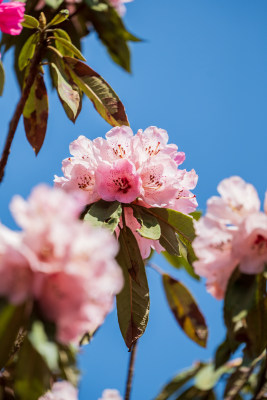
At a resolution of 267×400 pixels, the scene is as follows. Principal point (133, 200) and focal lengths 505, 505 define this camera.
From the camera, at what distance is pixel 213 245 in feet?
2.75

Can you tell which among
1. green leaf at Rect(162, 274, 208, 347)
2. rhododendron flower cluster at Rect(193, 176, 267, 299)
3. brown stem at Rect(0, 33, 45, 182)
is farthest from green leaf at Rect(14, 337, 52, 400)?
green leaf at Rect(162, 274, 208, 347)

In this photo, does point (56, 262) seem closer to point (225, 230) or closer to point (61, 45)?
point (225, 230)

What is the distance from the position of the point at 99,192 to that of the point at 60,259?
72 cm

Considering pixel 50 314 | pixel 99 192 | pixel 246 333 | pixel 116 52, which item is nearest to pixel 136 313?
pixel 99 192

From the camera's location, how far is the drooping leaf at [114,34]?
9.31 feet

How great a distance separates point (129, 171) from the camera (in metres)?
1.36

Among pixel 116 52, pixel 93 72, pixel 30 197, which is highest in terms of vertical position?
pixel 116 52

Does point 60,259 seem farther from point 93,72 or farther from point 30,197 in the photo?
point 93,72

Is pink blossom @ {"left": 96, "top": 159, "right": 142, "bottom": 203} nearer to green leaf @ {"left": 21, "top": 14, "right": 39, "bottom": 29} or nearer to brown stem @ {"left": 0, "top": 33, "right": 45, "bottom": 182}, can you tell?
brown stem @ {"left": 0, "top": 33, "right": 45, "bottom": 182}

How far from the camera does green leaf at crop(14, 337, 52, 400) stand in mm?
615

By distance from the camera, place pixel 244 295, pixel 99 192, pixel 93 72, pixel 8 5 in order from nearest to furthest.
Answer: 1. pixel 244 295
2. pixel 99 192
3. pixel 8 5
4. pixel 93 72

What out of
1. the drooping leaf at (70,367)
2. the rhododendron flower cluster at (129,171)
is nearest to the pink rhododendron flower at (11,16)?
the rhododendron flower cluster at (129,171)

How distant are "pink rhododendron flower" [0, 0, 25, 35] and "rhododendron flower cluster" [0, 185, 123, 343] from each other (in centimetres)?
105

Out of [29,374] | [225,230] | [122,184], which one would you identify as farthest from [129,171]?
[29,374]
